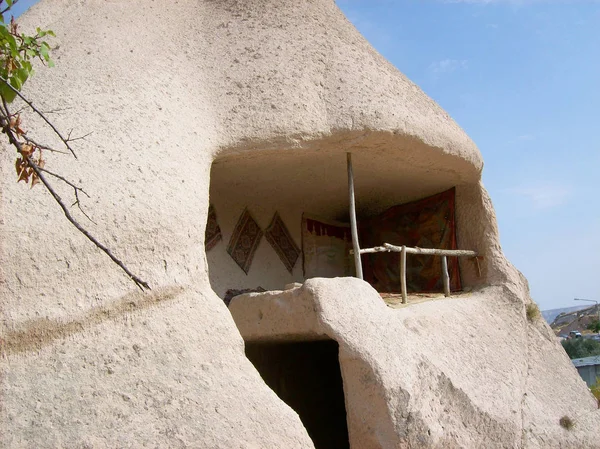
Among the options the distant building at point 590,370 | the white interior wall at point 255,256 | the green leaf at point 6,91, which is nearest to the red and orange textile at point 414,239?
the white interior wall at point 255,256

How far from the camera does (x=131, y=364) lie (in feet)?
12.3

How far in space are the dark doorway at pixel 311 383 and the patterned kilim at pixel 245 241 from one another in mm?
840

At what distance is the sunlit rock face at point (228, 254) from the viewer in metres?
3.68

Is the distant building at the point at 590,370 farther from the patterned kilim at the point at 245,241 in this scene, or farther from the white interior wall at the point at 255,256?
the patterned kilim at the point at 245,241

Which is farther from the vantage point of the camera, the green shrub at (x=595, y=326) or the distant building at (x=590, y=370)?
the green shrub at (x=595, y=326)

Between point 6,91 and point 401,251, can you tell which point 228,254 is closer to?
point 401,251

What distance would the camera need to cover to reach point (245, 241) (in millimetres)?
6457

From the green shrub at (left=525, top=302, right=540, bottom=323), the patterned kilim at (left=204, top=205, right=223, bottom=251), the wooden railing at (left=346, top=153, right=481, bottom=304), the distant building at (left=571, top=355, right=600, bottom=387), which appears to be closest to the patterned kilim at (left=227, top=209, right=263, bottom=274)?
the patterned kilim at (left=204, top=205, right=223, bottom=251)

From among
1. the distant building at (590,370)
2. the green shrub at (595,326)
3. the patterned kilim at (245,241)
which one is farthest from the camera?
the green shrub at (595,326)

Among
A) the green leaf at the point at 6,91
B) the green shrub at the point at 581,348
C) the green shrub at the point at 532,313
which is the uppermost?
the green leaf at the point at 6,91

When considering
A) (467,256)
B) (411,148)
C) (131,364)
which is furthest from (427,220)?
(131,364)

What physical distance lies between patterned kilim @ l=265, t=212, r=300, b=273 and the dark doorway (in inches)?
33.0

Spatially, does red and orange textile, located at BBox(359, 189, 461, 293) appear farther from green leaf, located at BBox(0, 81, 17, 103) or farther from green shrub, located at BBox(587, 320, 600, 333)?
green shrub, located at BBox(587, 320, 600, 333)

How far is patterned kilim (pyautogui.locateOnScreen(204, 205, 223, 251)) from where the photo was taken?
611 cm
